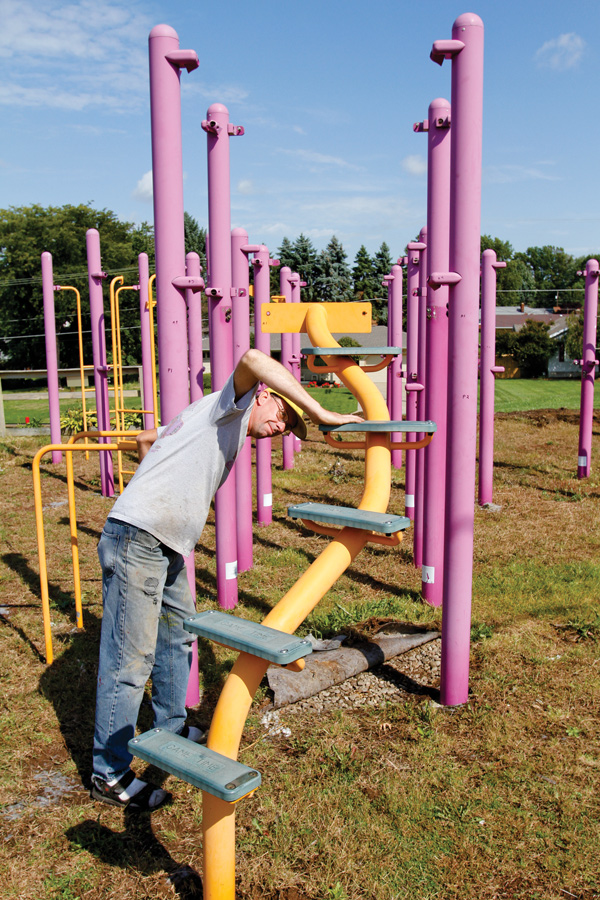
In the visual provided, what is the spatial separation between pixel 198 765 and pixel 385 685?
214 cm

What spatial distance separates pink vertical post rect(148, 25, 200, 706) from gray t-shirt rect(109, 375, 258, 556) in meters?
0.74

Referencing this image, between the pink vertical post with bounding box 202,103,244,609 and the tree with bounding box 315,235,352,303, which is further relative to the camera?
the tree with bounding box 315,235,352,303

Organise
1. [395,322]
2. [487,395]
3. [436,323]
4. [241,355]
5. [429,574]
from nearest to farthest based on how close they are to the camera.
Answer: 1. [436,323]
2. [429,574]
3. [241,355]
4. [487,395]
5. [395,322]

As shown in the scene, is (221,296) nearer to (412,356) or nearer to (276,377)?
(276,377)

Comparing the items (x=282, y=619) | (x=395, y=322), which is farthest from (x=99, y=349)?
(x=282, y=619)

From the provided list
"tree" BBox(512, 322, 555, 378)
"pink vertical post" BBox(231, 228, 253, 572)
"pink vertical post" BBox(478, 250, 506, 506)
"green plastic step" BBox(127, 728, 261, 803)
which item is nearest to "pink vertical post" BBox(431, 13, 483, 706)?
"green plastic step" BBox(127, 728, 261, 803)

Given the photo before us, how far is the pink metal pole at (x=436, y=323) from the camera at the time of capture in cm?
457

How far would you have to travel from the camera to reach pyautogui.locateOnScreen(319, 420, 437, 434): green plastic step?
101 inches

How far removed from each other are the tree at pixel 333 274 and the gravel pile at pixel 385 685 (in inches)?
1913

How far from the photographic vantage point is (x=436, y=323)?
459 cm

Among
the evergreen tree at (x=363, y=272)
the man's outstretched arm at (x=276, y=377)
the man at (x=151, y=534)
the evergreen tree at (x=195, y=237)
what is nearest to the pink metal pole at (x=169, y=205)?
the man at (x=151, y=534)

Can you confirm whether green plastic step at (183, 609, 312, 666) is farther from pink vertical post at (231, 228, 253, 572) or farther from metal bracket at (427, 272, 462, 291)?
pink vertical post at (231, 228, 253, 572)

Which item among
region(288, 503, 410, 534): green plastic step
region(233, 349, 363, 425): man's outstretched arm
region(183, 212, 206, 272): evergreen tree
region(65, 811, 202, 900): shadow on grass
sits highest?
region(183, 212, 206, 272): evergreen tree

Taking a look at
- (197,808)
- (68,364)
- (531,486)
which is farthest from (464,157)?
(68,364)
